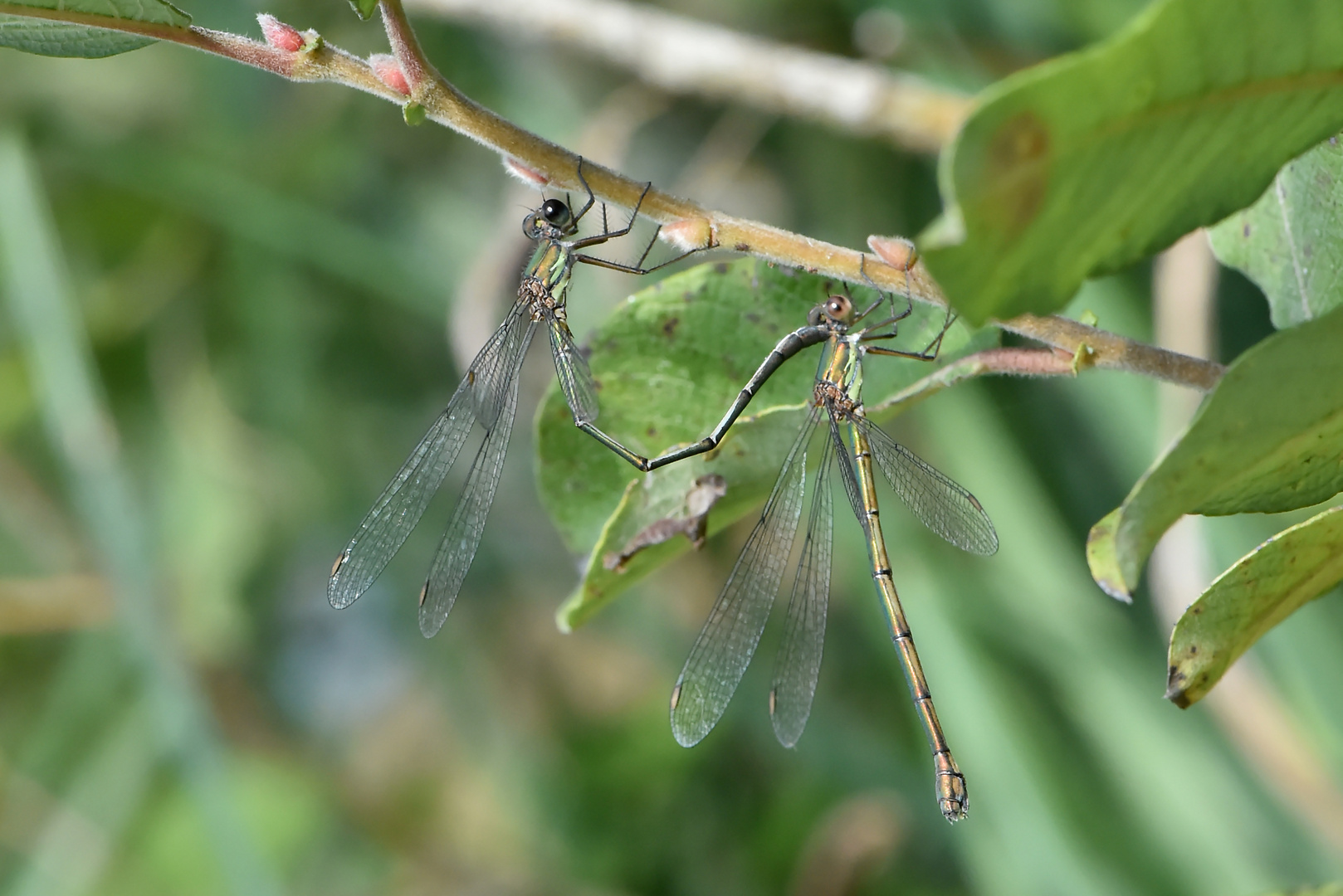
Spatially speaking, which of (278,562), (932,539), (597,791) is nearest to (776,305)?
(932,539)

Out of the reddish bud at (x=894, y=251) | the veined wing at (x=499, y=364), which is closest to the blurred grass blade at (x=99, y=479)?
the veined wing at (x=499, y=364)

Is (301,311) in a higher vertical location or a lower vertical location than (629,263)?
higher

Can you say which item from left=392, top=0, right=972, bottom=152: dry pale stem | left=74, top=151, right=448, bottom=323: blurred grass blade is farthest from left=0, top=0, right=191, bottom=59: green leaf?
left=74, top=151, right=448, bottom=323: blurred grass blade

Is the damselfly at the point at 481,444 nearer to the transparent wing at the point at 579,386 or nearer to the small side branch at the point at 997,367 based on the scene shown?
the transparent wing at the point at 579,386

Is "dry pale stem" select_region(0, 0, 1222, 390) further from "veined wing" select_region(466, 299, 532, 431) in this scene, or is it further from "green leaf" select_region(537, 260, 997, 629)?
"veined wing" select_region(466, 299, 532, 431)

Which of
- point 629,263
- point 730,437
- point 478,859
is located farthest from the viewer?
point 478,859

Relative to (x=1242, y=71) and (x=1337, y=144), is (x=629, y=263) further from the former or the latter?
(x=1242, y=71)
